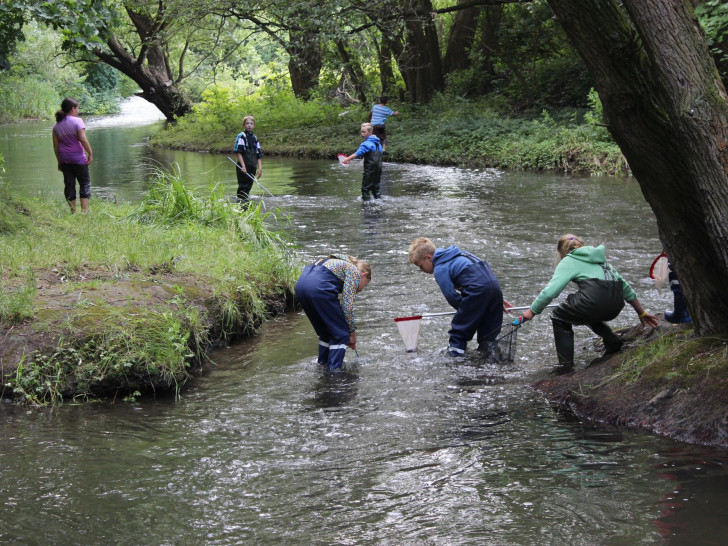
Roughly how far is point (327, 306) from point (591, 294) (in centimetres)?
213

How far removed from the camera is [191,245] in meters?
9.30

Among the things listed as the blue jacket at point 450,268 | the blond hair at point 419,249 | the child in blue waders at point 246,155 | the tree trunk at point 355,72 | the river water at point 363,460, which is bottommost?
the river water at point 363,460

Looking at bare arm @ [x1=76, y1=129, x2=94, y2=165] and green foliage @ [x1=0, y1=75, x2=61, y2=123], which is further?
green foliage @ [x1=0, y1=75, x2=61, y2=123]

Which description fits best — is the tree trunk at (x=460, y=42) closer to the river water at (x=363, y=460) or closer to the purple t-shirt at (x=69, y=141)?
the purple t-shirt at (x=69, y=141)

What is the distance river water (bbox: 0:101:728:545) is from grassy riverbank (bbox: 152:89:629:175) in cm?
1056

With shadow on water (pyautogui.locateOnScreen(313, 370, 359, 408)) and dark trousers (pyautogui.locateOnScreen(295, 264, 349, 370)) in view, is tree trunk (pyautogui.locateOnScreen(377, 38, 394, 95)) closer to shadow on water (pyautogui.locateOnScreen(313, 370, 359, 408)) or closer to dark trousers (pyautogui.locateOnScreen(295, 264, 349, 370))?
dark trousers (pyautogui.locateOnScreen(295, 264, 349, 370))

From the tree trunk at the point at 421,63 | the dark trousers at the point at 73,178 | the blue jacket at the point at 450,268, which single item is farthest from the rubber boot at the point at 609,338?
the tree trunk at the point at 421,63

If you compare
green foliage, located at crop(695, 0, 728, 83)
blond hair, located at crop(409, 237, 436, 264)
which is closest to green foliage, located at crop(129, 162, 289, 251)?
blond hair, located at crop(409, 237, 436, 264)

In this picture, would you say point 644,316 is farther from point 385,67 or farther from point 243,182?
point 385,67

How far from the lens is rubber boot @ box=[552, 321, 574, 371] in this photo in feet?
21.3

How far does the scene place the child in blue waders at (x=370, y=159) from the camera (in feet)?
52.5

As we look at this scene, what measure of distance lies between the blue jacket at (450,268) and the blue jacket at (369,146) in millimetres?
9247

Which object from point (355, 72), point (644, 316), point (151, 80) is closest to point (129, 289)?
point (644, 316)

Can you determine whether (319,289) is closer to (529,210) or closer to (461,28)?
(529,210)
